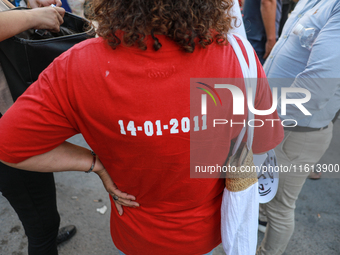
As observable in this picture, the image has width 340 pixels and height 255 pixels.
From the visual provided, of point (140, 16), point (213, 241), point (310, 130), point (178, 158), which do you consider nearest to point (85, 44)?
point (140, 16)

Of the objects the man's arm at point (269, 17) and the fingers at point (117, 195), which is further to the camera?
the man's arm at point (269, 17)

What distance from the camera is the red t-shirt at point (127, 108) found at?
773mm

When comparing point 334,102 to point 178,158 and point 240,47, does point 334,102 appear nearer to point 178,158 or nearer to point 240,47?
point 240,47

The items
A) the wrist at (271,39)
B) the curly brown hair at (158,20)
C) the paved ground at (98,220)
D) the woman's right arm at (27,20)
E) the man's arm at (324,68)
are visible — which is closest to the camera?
the curly brown hair at (158,20)

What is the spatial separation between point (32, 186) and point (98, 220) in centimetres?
119

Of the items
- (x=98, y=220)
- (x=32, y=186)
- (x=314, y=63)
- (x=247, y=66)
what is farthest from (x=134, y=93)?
(x=98, y=220)

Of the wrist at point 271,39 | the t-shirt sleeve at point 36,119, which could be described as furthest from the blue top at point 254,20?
the t-shirt sleeve at point 36,119

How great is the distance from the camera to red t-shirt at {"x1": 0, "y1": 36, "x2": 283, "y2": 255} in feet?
2.54

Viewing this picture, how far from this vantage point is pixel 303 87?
59.5 inches

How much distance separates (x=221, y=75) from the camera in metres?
0.82

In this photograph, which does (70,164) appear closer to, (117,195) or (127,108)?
(117,195)

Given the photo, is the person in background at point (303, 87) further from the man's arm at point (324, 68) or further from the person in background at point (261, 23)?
the person in background at point (261, 23)

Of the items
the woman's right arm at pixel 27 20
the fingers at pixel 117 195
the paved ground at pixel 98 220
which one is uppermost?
the woman's right arm at pixel 27 20

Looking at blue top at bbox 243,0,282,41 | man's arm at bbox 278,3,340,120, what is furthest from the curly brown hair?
blue top at bbox 243,0,282,41
